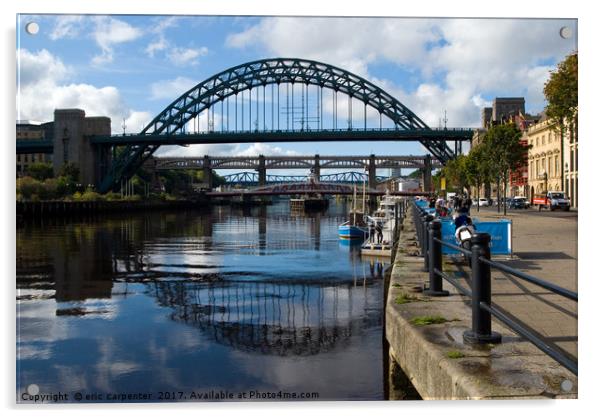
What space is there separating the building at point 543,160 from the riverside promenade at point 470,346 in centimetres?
5202

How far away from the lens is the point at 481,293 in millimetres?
5555

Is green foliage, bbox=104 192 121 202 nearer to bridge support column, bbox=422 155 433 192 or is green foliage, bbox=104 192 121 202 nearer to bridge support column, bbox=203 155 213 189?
bridge support column, bbox=422 155 433 192


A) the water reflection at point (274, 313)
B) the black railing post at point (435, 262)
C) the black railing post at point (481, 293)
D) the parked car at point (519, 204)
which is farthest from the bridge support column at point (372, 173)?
the black railing post at point (481, 293)

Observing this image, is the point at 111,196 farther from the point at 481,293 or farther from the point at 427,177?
the point at 481,293

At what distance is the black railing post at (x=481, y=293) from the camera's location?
5520 millimetres

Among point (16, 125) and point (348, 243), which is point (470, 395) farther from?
point (348, 243)

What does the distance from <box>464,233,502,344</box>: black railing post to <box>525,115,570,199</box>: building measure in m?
55.2

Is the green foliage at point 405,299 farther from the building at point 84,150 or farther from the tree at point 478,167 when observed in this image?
the building at point 84,150

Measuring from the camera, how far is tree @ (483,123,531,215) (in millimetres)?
50469

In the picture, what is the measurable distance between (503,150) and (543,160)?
55.9 feet

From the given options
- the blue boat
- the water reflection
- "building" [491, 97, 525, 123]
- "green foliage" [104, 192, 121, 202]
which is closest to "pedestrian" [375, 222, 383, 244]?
the blue boat

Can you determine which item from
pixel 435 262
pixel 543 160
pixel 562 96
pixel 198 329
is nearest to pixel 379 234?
pixel 562 96

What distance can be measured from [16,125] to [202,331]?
7.33 m
